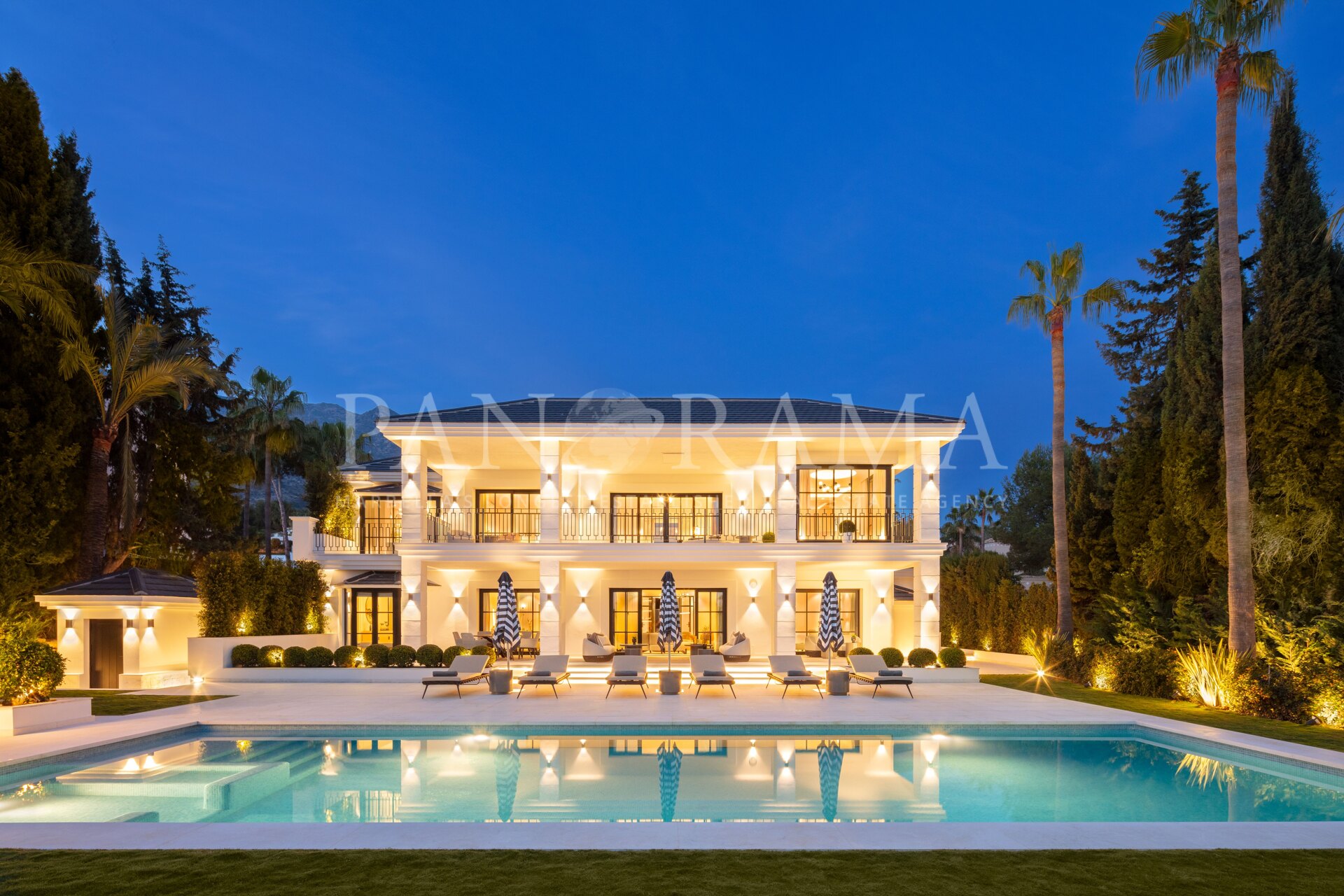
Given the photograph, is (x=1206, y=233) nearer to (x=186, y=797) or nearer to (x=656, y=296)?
(x=186, y=797)

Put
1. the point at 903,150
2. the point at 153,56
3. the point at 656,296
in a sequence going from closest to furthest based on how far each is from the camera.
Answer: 1. the point at 153,56
2. the point at 903,150
3. the point at 656,296

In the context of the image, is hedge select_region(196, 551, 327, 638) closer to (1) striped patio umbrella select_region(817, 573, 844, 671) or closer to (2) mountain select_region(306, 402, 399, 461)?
(1) striped patio umbrella select_region(817, 573, 844, 671)

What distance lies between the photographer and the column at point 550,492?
744 inches

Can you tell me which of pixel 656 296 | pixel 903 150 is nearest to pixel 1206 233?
pixel 903 150

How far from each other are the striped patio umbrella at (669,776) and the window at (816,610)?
1176cm

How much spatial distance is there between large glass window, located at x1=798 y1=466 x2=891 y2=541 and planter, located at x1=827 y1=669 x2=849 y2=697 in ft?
22.9

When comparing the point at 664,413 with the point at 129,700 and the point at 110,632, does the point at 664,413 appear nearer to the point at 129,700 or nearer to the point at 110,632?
the point at 129,700

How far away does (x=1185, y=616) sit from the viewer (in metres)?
15.1

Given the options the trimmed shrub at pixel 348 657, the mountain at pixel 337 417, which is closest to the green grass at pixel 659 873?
the trimmed shrub at pixel 348 657

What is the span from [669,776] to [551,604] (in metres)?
9.94

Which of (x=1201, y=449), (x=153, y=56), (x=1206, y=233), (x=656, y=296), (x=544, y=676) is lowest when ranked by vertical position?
(x=544, y=676)

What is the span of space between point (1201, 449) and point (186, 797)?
1659 cm

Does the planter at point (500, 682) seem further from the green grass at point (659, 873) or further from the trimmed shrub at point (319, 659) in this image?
the green grass at point (659, 873)

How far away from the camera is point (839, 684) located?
49.9 feet
